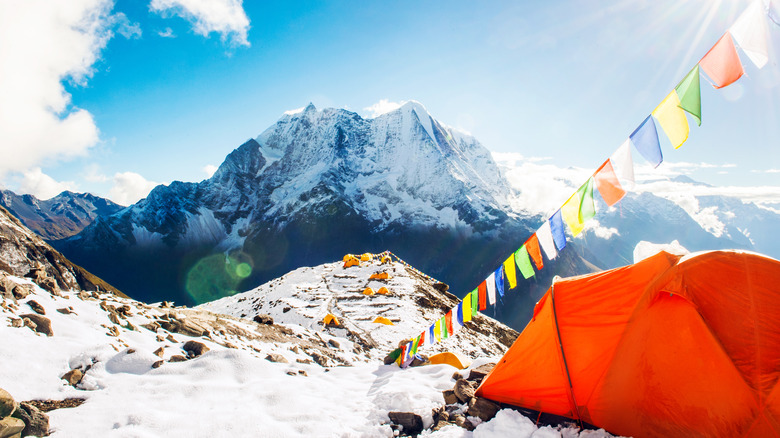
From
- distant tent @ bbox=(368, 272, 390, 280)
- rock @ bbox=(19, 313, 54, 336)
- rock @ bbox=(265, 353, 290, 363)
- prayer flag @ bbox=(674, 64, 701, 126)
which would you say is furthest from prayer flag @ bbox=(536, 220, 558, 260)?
distant tent @ bbox=(368, 272, 390, 280)

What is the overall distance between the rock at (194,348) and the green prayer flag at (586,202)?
10.9m

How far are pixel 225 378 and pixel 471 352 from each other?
1559 cm

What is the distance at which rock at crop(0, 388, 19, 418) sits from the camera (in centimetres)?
468

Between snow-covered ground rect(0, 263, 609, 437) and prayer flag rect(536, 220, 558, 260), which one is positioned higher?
prayer flag rect(536, 220, 558, 260)

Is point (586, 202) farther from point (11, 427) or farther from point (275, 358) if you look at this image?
point (11, 427)

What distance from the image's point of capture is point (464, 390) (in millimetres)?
7516

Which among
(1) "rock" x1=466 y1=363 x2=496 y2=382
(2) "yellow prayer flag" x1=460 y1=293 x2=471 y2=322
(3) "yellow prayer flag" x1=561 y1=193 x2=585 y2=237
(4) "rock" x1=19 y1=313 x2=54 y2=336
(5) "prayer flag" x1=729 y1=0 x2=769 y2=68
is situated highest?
(5) "prayer flag" x1=729 y1=0 x2=769 y2=68

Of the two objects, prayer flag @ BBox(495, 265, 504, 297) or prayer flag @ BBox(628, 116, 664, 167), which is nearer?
prayer flag @ BBox(628, 116, 664, 167)

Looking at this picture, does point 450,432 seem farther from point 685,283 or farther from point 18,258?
point 18,258

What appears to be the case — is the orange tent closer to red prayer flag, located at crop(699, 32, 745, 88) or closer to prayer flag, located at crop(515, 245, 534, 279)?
prayer flag, located at crop(515, 245, 534, 279)

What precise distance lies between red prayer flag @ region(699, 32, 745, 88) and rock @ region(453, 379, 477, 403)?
825 centimetres

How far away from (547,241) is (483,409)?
4520 mm

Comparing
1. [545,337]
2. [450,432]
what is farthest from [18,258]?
[545,337]

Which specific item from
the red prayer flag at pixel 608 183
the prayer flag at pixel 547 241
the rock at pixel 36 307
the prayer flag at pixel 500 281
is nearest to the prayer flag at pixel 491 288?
the prayer flag at pixel 500 281
